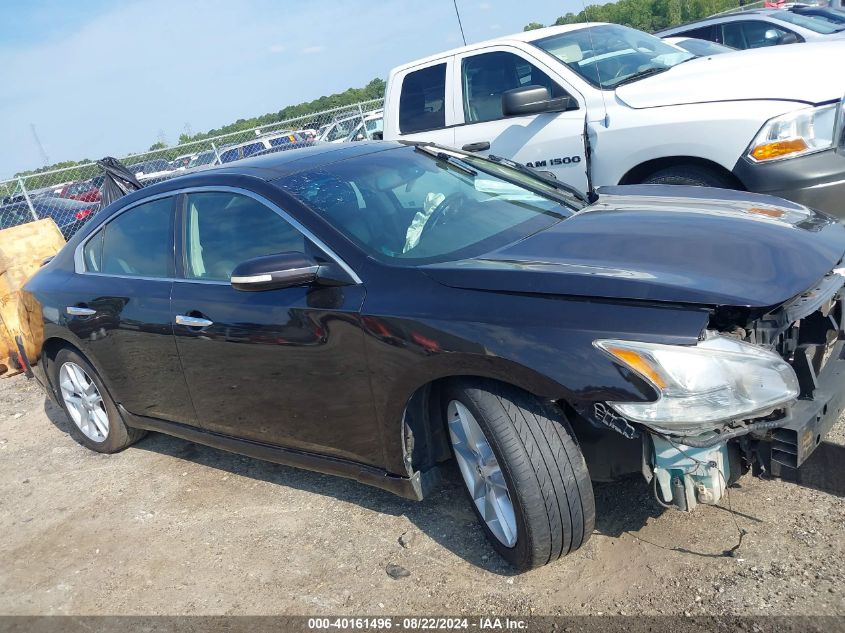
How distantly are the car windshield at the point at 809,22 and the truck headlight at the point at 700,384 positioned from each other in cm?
947

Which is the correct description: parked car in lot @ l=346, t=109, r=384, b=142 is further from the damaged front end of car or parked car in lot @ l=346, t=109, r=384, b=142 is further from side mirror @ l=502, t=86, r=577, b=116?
the damaged front end of car

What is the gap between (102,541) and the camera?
3920 millimetres

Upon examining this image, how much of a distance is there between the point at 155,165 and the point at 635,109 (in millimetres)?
14712

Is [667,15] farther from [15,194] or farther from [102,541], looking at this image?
[102,541]

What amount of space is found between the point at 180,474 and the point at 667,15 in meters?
22.6

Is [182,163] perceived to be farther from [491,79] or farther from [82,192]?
[491,79]

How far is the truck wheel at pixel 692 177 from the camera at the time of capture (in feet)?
16.4

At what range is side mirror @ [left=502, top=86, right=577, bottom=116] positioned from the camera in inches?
221

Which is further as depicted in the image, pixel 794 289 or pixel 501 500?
pixel 501 500

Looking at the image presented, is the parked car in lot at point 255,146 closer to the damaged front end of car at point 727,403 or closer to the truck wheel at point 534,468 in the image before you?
the truck wheel at point 534,468

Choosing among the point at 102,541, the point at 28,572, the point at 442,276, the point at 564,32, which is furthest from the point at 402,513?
the point at 564,32

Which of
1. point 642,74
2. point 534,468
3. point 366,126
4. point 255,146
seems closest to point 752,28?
point 642,74

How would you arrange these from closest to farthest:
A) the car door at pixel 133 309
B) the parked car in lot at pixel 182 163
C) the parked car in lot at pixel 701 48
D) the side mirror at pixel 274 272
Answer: the side mirror at pixel 274 272 → the car door at pixel 133 309 → the parked car in lot at pixel 701 48 → the parked car in lot at pixel 182 163

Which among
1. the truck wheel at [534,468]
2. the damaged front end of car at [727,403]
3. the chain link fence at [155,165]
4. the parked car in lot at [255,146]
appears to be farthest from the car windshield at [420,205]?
the parked car in lot at [255,146]
